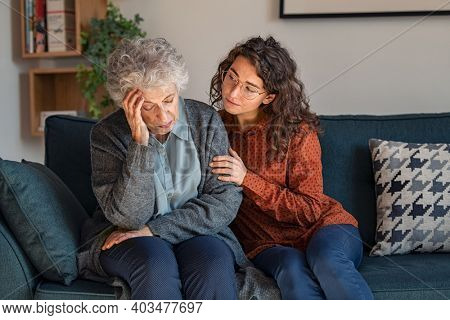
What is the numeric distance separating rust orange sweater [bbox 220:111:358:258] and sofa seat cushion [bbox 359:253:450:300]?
→ 5.6 inches

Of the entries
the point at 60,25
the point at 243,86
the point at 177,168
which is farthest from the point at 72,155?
the point at 60,25

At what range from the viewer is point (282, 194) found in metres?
1.69

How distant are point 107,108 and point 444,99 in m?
1.29

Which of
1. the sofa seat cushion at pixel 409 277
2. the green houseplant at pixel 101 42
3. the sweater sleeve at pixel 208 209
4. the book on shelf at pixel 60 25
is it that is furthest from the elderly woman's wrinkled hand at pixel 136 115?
the book on shelf at pixel 60 25

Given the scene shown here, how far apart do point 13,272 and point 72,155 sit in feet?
1.70

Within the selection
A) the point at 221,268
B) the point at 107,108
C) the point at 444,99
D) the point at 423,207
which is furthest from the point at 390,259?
the point at 107,108

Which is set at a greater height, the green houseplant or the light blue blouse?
the green houseplant

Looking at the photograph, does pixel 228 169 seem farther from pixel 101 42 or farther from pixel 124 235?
pixel 101 42

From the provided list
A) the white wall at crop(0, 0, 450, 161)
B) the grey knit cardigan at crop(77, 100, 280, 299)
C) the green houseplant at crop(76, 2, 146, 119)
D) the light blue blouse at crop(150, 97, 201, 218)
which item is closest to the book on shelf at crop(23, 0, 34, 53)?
the green houseplant at crop(76, 2, 146, 119)

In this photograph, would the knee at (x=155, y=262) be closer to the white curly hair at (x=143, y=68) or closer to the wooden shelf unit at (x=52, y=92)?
the white curly hair at (x=143, y=68)

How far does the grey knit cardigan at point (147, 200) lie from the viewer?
152 cm

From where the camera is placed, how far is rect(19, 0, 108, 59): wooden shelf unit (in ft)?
8.57

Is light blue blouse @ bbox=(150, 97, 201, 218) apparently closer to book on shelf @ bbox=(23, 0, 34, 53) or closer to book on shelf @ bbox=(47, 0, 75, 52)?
book on shelf @ bbox=(47, 0, 75, 52)

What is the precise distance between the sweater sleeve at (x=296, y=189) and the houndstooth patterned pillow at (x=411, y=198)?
246 mm
